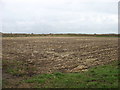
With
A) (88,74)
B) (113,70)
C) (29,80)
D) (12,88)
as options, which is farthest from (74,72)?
(12,88)

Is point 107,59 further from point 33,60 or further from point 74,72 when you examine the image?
point 33,60

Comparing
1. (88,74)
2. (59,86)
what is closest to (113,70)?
(88,74)

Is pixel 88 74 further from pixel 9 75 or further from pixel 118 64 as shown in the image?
pixel 9 75

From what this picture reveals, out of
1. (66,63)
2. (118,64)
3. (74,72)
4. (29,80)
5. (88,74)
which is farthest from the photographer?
(66,63)

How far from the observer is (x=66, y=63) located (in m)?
20.7

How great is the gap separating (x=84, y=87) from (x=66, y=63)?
7.64 m

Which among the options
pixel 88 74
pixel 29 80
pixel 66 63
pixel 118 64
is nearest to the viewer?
pixel 29 80

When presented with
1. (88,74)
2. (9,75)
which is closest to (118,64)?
(88,74)

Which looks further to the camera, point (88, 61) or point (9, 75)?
point (88, 61)

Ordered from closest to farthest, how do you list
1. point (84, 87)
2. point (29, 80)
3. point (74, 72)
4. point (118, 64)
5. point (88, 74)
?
point (84, 87) < point (29, 80) < point (88, 74) < point (74, 72) < point (118, 64)

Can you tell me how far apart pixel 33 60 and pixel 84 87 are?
9682 millimetres

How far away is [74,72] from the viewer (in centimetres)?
1739

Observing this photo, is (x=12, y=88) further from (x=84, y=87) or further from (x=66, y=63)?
(x=66, y=63)

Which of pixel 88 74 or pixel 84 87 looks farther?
pixel 88 74
